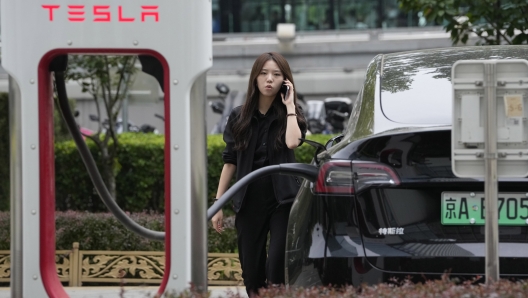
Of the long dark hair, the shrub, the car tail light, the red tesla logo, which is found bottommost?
the shrub

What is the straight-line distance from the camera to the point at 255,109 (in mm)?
5430

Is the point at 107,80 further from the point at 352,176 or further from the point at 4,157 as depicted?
the point at 352,176

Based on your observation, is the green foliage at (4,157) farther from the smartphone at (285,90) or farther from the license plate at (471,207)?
the license plate at (471,207)

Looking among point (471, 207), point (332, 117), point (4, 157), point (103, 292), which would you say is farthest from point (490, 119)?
point (332, 117)

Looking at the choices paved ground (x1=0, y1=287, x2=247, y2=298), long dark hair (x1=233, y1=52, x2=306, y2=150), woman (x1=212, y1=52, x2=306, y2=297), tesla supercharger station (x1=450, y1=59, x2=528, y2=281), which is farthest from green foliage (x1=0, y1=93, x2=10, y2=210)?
tesla supercharger station (x1=450, y1=59, x2=528, y2=281)

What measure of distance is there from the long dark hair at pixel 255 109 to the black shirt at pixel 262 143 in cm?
6

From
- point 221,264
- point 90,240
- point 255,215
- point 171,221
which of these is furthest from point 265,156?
point 90,240

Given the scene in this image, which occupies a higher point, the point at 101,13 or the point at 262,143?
the point at 101,13

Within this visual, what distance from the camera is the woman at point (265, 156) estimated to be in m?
5.27

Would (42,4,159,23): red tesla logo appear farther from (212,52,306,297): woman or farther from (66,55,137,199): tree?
(66,55,137,199): tree

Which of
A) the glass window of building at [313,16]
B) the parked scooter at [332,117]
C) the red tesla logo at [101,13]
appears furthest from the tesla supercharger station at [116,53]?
the glass window of building at [313,16]

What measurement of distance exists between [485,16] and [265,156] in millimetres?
3707

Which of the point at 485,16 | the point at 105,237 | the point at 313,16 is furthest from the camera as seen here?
the point at 313,16

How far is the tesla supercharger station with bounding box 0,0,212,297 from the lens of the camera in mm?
3590
